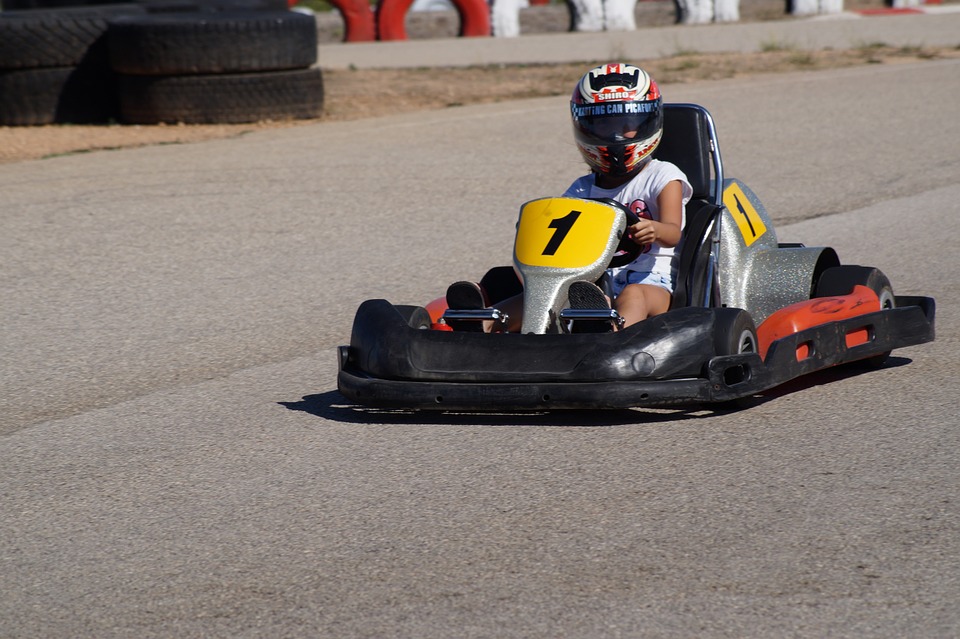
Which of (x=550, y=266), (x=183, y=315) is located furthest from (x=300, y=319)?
(x=550, y=266)

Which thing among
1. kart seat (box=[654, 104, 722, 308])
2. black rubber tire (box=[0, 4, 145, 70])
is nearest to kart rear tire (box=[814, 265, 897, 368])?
kart seat (box=[654, 104, 722, 308])

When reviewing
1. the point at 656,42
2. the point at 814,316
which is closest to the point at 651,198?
the point at 814,316

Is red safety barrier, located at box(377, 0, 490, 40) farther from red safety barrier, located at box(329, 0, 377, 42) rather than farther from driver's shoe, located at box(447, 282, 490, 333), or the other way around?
driver's shoe, located at box(447, 282, 490, 333)

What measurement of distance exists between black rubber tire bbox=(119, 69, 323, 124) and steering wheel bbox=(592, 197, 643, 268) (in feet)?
24.1

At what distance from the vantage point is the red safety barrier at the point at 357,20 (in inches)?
805

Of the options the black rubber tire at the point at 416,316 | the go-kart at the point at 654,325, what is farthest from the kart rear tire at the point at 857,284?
the black rubber tire at the point at 416,316

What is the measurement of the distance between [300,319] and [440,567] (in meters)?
3.12

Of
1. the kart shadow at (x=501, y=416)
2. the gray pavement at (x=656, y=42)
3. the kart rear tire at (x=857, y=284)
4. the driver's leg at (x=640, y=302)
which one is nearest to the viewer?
the kart shadow at (x=501, y=416)

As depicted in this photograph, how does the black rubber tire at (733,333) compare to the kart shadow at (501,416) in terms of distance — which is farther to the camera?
the kart shadow at (501,416)

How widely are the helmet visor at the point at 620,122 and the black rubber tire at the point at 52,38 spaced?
7675mm

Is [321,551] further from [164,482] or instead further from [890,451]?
[890,451]

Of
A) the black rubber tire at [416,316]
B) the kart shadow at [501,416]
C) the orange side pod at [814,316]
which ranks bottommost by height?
the kart shadow at [501,416]

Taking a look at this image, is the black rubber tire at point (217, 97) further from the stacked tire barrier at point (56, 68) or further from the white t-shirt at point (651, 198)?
the white t-shirt at point (651, 198)

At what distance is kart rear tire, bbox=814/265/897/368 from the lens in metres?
5.05
